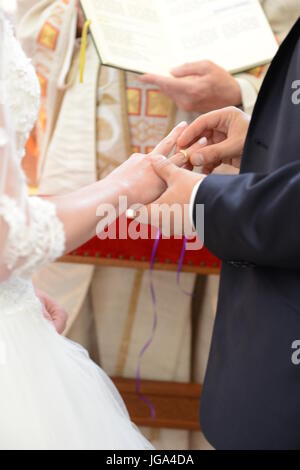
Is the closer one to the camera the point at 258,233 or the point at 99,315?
the point at 258,233

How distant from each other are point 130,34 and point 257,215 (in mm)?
833

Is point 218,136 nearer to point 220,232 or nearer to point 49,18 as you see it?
point 220,232

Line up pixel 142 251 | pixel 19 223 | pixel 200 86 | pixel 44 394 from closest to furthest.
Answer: pixel 19 223
pixel 44 394
pixel 200 86
pixel 142 251

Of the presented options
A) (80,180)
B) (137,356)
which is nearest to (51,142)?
(80,180)

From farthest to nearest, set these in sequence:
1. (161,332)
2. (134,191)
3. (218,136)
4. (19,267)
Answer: (161,332) < (218,136) < (134,191) < (19,267)

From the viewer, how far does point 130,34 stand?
5.73 ft

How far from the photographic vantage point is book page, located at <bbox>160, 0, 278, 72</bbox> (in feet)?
5.88

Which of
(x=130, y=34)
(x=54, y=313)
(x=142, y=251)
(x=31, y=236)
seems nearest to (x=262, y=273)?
(x=31, y=236)

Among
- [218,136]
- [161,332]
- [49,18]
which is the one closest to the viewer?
[218,136]

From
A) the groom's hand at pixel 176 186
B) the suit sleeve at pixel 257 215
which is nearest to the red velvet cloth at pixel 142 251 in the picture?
the groom's hand at pixel 176 186

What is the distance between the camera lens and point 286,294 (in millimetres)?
1143

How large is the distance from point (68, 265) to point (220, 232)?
1.12 metres

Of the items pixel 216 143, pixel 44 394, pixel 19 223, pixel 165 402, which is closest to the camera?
pixel 19 223

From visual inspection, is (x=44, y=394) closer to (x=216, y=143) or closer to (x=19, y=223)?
(x=19, y=223)
